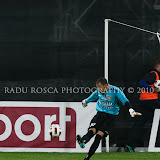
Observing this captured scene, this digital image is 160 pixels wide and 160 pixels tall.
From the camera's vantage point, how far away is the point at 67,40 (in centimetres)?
995

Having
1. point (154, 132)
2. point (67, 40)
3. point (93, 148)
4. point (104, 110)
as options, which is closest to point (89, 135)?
point (93, 148)

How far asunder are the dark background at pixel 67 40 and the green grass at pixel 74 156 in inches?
49.4

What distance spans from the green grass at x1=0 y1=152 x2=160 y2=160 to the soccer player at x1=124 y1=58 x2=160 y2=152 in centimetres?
33

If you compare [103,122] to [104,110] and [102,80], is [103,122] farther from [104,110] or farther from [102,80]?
[102,80]

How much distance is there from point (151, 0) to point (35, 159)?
3.67 meters

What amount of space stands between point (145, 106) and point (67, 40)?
6.28 ft

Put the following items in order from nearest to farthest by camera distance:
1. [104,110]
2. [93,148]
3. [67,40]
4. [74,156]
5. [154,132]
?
[93,148] < [104,110] < [74,156] < [67,40] < [154,132]

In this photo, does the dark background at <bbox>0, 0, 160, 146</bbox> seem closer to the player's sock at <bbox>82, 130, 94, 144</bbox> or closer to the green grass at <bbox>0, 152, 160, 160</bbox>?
the green grass at <bbox>0, 152, 160, 160</bbox>

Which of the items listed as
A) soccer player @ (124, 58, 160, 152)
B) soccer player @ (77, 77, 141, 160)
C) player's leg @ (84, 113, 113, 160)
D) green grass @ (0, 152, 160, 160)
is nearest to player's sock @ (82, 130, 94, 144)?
Answer: soccer player @ (77, 77, 141, 160)

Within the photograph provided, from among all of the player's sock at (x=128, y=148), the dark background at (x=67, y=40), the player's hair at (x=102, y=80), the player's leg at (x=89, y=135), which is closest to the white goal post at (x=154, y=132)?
the player's sock at (x=128, y=148)

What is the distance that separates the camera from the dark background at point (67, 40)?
9.95 metres

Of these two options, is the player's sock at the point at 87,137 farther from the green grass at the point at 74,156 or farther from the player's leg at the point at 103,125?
the green grass at the point at 74,156

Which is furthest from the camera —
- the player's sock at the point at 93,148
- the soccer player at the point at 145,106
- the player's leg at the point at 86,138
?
the soccer player at the point at 145,106

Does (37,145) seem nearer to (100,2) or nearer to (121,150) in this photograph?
(121,150)
